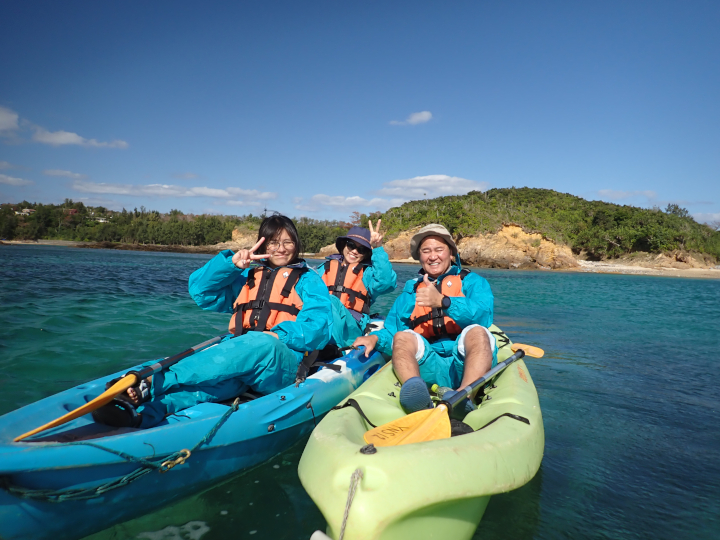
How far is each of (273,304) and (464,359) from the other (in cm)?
140

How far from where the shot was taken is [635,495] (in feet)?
8.67

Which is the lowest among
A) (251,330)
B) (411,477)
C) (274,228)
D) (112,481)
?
(112,481)

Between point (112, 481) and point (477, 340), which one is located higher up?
point (477, 340)

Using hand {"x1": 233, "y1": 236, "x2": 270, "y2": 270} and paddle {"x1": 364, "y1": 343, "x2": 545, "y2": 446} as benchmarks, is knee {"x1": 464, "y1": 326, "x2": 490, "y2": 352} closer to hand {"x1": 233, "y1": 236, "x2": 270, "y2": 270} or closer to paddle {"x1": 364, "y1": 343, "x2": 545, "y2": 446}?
paddle {"x1": 364, "y1": 343, "x2": 545, "y2": 446}

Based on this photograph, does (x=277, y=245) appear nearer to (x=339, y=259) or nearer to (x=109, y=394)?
(x=109, y=394)

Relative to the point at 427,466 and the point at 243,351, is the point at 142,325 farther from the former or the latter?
the point at 427,466

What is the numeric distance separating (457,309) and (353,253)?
240 centimetres

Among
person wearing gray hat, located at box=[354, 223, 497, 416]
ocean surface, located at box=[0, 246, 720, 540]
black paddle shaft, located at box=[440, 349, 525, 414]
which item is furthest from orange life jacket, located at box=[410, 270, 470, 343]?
ocean surface, located at box=[0, 246, 720, 540]

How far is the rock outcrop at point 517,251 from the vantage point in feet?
122

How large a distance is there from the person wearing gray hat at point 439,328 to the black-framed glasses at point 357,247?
4.75 ft

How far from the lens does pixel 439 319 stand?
3.31 m

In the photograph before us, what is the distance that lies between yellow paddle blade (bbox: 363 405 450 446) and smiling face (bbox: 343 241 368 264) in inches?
126

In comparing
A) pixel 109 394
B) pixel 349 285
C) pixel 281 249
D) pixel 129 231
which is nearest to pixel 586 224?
pixel 349 285

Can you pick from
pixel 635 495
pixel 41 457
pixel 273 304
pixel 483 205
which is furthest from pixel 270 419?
pixel 483 205
